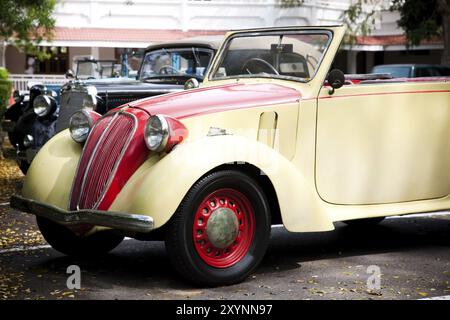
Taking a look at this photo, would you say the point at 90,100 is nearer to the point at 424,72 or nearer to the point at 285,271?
the point at 285,271

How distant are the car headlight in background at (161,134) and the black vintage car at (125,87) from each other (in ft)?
12.1

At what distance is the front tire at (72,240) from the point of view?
6266 mm

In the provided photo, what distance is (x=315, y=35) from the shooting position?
265 inches

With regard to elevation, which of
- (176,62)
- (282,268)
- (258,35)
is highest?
(258,35)

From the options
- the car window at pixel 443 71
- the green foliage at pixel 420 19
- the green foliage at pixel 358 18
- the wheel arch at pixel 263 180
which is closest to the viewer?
the wheel arch at pixel 263 180

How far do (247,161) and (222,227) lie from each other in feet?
1.57

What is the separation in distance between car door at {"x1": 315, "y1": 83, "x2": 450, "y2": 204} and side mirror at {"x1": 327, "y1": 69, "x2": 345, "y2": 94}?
0.27 feet

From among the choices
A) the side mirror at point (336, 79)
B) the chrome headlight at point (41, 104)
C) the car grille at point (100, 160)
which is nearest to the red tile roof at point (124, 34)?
the chrome headlight at point (41, 104)

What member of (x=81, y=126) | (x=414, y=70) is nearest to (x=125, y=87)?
(x=81, y=126)

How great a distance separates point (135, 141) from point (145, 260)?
1229 millimetres

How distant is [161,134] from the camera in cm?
544

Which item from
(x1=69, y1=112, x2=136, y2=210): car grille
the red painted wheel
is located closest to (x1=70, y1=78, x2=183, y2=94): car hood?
(x1=69, y1=112, x2=136, y2=210): car grille

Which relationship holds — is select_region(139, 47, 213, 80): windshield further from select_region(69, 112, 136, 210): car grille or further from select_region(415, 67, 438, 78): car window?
select_region(415, 67, 438, 78): car window

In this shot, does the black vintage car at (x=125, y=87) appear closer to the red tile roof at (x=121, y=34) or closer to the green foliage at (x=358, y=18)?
the green foliage at (x=358, y=18)
